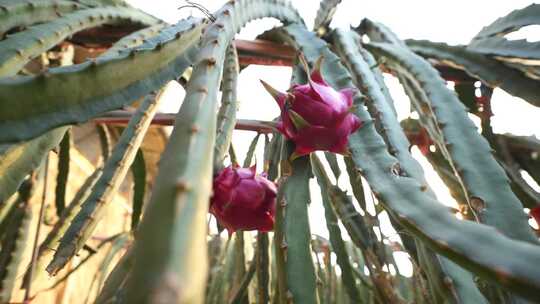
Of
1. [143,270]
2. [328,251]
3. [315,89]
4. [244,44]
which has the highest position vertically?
[244,44]

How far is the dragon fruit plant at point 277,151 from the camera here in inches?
12.6

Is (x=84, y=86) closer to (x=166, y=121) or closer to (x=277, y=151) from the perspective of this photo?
(x=277, y=151)

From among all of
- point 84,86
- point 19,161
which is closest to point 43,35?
point 19,161

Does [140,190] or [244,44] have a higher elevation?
[244,44]

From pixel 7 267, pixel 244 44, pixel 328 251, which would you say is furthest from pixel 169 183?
pixel 328 251

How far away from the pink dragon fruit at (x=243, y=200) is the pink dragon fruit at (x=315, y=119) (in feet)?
0.27

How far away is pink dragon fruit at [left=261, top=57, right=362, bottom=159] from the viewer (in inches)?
25.9

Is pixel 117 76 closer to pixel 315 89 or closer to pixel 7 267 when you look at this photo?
pixel 315 89

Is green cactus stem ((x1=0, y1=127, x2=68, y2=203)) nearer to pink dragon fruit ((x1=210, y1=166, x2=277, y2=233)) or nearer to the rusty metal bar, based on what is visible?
pink dragon fruit ((x1=210, y1=166, x2=277, y2=233))

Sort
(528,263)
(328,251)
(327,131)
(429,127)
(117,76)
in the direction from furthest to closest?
1. (328,251)
2. (429,127)
3. (327,131)
4. (117,76)
5. (528,263)

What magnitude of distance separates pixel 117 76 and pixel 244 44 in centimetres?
83

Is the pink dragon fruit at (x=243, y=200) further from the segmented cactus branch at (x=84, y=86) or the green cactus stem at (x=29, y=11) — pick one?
the green cactus stem at (x=29, y=11)

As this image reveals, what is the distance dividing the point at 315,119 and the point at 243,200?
0.50 ft

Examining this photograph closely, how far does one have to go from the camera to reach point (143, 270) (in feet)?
0.72
